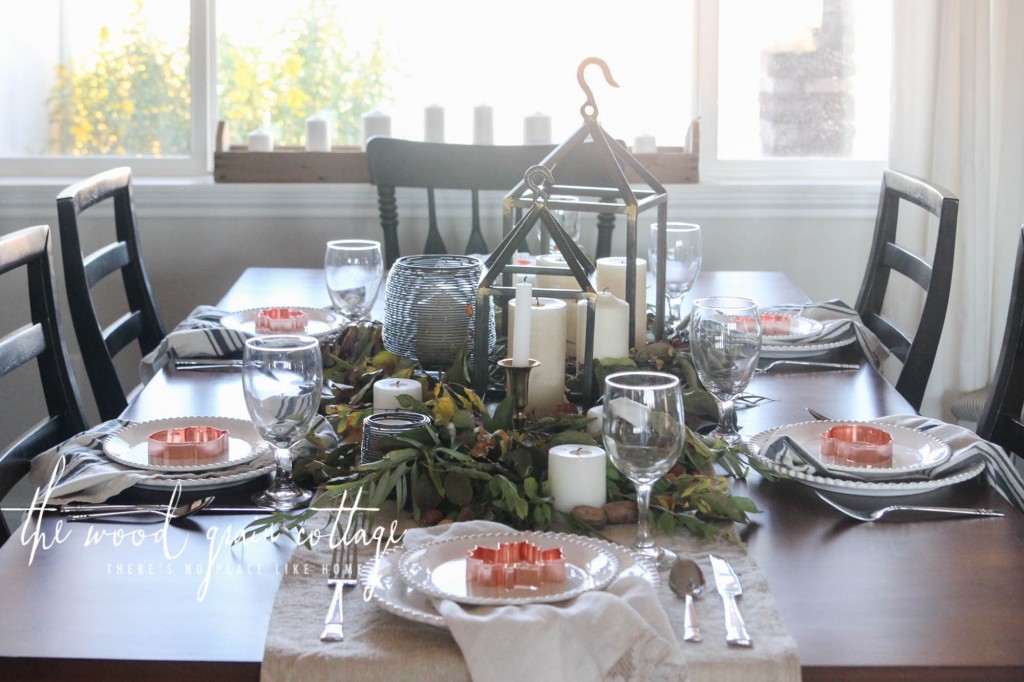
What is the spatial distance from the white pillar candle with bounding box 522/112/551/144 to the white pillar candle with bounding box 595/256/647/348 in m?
1.33

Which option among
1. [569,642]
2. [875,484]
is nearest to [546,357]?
[875,484]

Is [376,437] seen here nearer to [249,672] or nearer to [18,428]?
[249,672]

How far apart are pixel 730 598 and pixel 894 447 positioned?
492 millimetres

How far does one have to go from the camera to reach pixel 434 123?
304cm

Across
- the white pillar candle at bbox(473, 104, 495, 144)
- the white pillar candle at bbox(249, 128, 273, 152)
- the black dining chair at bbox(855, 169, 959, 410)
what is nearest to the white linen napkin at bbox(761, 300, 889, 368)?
the black dining chair at bbox(855, 169, 959, 410)

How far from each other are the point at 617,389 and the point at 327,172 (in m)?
2.18

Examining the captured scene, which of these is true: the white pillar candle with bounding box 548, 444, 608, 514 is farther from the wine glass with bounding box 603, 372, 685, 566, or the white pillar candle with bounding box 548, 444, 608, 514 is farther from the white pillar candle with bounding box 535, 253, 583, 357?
the white pillar candle with bounding box 535, 253, 583, 357

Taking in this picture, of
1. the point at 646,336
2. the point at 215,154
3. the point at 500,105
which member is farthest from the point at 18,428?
the point at 646,336

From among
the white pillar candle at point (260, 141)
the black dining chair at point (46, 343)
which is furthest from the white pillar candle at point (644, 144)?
the black dining chair at point (46, 343)

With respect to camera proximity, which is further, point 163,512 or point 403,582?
point 163,512

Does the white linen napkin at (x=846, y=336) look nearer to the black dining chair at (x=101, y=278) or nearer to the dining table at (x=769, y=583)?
the dining table at (x=769, y=583)

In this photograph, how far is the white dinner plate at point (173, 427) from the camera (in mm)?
1238

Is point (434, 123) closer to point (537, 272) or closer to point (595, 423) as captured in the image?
point (537, 272)

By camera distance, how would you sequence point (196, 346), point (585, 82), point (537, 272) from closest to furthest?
1. point (537, 272)
2. point (585, 82)
3. point (196, 346)
